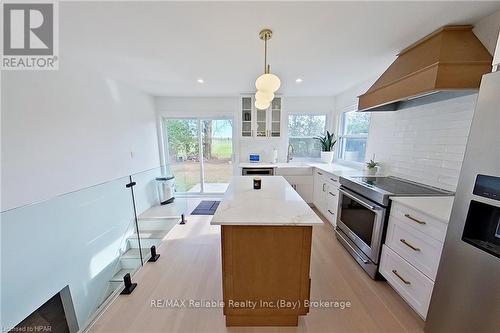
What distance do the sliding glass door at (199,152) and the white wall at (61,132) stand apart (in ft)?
4.09

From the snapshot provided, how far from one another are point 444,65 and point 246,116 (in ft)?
10.8

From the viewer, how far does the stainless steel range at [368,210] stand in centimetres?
179

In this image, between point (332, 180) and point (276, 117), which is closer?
point (332, 180)

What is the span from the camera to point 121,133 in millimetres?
3240

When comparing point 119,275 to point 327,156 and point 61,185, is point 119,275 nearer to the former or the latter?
point 61,185

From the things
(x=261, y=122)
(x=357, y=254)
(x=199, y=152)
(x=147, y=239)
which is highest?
(x=261, y=122)

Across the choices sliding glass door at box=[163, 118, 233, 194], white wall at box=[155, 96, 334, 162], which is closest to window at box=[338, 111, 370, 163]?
white wall at box=[155, 96, 334, 162]

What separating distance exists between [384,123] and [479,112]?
1809 millimetres

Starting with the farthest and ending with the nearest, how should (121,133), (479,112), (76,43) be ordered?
(121,133), (76,43), (479,112)

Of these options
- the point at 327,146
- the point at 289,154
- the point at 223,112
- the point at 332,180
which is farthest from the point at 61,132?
the point at 327,146

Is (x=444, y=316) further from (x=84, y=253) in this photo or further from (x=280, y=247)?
(x=84, y=253)

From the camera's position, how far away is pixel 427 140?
203cm

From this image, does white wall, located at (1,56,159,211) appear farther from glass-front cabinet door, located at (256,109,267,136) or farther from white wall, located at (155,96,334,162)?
glass-front cabinet door, located at (256,109,267,136)

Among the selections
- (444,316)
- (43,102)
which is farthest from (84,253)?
(444,316)
